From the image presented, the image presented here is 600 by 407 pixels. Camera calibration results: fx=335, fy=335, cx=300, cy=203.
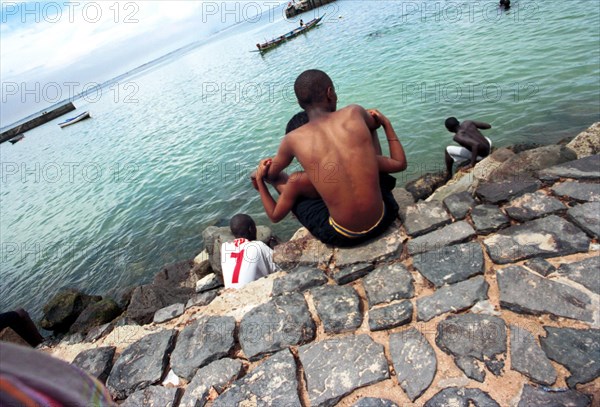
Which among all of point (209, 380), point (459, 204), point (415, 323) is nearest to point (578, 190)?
point (459, 204)

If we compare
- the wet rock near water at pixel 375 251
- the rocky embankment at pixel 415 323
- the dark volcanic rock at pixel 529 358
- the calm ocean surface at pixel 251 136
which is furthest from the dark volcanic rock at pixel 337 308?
the calm ocean surface at pixel 251 136

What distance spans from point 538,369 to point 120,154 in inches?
836

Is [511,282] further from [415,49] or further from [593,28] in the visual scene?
[415,49]

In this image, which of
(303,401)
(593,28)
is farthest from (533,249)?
(593,28)

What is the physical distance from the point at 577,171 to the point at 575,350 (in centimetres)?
213

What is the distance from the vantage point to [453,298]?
2.55 metres

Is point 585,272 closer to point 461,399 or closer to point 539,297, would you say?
point 539,297

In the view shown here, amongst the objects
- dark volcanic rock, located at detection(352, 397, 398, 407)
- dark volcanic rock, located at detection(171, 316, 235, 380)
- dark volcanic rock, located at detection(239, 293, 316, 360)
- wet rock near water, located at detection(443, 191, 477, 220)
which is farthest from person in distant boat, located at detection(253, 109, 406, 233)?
dark volcanic rock, located at detection(352, 397, 398, 407)

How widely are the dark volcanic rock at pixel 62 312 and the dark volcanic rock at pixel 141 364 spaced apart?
15.8ft

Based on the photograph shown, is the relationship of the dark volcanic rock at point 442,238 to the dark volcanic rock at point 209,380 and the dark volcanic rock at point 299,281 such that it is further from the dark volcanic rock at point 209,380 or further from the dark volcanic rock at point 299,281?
the dark volcanic rock at point 209,380

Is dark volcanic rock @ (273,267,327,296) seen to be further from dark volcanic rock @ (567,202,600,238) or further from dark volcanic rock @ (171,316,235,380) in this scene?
dark volcanic rock @ (567,202,600,238)

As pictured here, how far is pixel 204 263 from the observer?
666 cm

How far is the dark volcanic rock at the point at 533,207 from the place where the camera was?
9.82 feet

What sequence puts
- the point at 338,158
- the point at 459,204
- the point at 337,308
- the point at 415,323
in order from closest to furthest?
the point at 415,323, the point at 337,308, the point at 338,158, the point at 459,204
